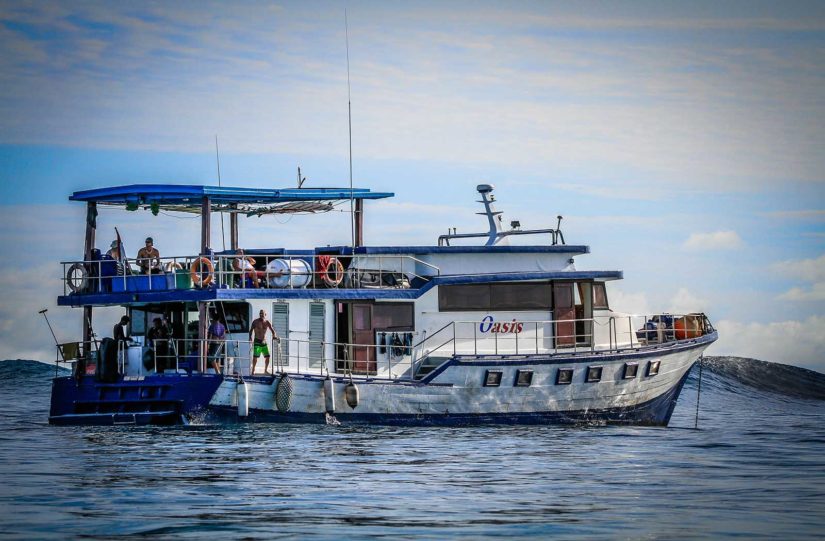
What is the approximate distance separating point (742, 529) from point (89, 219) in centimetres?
1977

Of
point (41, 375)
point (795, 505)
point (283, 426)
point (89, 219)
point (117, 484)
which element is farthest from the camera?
point (41, 375)

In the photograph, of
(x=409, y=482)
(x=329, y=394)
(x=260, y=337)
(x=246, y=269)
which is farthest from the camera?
(x=246, y=269)

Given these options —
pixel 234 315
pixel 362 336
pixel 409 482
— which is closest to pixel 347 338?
pixel 362 336

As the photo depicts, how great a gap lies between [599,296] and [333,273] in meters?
7.45

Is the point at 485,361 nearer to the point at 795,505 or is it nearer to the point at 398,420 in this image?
the point at 398,420

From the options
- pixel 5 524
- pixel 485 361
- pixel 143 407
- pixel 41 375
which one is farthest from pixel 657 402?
pixel 41 375

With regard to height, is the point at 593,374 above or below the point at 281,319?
below

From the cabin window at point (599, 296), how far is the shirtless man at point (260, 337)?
8.87 metres

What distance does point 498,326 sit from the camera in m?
30.9

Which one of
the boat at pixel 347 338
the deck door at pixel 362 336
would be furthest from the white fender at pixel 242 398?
the deck door at pixel 362 336

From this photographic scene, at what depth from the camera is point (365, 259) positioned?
31.4 meters

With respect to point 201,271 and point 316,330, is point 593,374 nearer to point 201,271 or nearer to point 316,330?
point 316,330

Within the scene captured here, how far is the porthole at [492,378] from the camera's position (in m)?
29.2

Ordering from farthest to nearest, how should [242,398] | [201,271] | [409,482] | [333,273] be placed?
[333,273] < [201,271] < [242,398] < [409,482]
